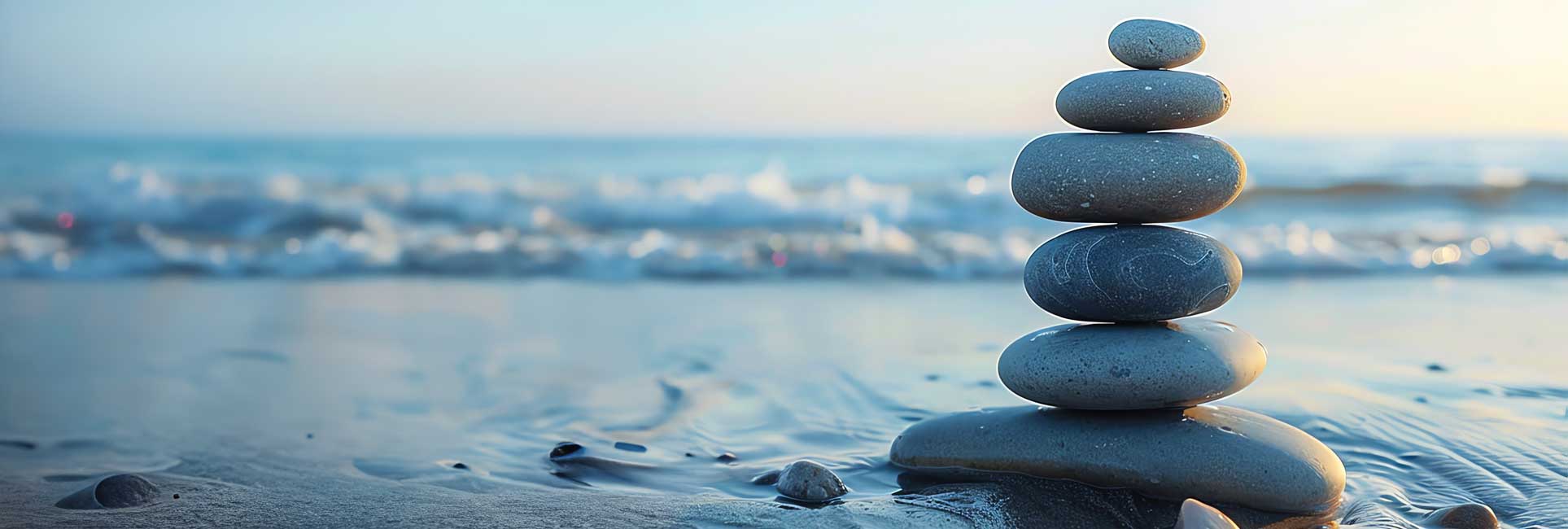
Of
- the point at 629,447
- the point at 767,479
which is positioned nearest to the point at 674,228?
the point at 629,447

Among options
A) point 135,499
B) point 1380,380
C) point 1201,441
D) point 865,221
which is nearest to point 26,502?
point 135,499

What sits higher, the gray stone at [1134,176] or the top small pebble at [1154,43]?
the top small pebble at [1154,43]

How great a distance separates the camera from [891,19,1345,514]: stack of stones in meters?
4.21

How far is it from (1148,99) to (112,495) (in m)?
3.69

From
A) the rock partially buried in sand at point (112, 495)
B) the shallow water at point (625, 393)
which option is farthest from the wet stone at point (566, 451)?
the rock partially buried in sand at point (112, 495)

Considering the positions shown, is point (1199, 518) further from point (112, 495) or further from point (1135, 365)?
point (112, 495)

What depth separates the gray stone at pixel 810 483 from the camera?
4.20 metres

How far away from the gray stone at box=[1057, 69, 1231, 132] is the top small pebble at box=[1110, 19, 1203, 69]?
45 millimetres

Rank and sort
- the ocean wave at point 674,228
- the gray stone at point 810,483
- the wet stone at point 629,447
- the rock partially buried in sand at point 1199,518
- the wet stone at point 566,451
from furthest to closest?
the ocean wave at point 674,228, the wet stone at point 629,447, the wet stone at point 566,451, the gray stone at point 810,483, the rock partially buried in sand at point 1199,518

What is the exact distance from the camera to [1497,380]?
6145 millimetres

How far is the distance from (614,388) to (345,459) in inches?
63.9

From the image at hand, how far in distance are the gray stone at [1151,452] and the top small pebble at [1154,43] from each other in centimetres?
124

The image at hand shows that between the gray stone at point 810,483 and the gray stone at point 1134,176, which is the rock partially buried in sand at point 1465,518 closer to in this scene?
the gray stone at point 1134,176

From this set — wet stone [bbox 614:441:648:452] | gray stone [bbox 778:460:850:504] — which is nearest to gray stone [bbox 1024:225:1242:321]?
gray stone [bbox 778:460:850:504]
